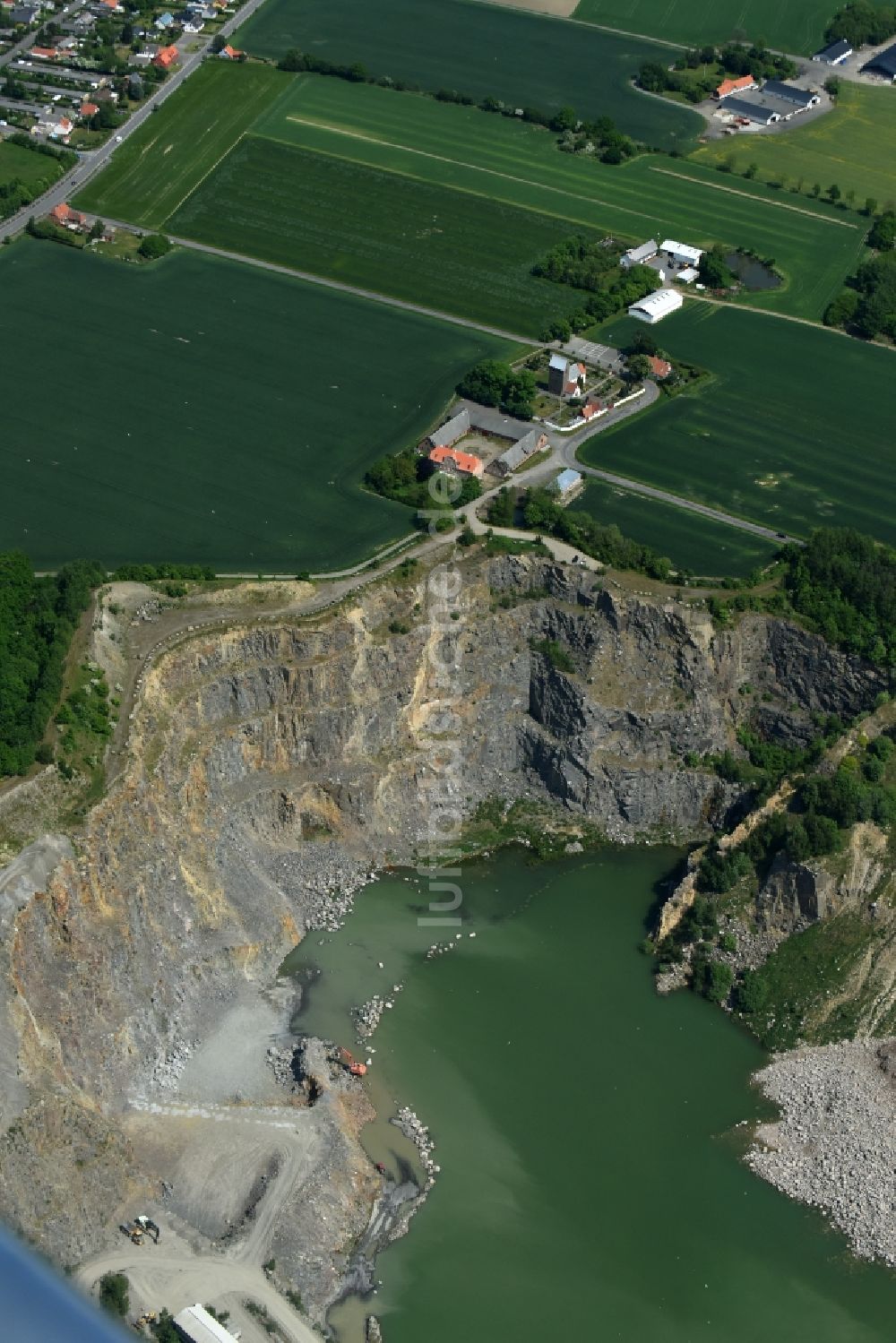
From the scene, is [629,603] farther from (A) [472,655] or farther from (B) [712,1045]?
(B) [712,1045]

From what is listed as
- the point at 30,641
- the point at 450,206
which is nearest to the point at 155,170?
the point at 450,206


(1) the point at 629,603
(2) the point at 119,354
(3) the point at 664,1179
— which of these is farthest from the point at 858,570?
(2) the point at 119,354

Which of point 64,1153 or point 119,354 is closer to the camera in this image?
point 64,1153

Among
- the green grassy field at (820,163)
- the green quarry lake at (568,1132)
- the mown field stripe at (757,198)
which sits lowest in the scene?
the green quarry lake at (568,1132)

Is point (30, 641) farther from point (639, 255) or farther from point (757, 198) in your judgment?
point (757, 198)

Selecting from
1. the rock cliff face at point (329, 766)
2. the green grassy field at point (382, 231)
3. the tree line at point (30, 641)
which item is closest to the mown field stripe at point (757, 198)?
the green grassy field at point (382, 231)

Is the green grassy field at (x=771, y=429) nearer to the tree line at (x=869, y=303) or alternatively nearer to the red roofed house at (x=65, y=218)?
the tree line at (x=869, y=303)

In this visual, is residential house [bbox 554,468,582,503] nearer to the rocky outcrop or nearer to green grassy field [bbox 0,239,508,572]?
green grassy field [bbox 0,239,508,572]

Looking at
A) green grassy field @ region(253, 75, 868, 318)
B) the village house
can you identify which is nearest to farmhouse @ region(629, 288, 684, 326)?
green grassy field @ region(253, 75, 868, 318)
